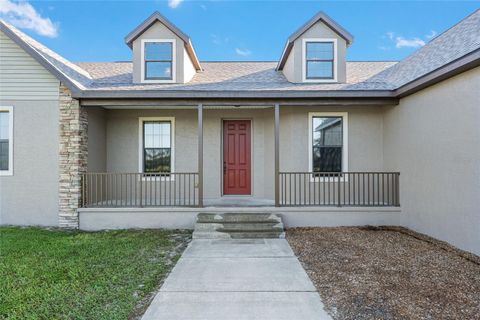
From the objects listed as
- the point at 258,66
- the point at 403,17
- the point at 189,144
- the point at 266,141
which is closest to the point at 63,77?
the point at 189,144

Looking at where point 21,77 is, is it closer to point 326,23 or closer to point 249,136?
point 249,136

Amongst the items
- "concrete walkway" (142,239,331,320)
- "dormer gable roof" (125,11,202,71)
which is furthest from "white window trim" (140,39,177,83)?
"concrete walkway" (142,239,331,320)

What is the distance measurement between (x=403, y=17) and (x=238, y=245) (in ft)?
44.4

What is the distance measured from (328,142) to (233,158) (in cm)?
278

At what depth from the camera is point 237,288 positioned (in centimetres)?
389

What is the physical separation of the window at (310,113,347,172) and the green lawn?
4.04 meters

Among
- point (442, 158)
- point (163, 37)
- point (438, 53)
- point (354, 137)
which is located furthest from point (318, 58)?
point (163, 37)

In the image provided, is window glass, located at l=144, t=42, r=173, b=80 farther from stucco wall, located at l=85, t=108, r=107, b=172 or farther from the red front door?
the red front door

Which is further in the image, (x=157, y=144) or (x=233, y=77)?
(x=233, y=77)

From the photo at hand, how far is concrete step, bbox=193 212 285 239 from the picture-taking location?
6.48 metres

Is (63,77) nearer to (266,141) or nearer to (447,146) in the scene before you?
(266,141)

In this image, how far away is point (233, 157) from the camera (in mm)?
9039

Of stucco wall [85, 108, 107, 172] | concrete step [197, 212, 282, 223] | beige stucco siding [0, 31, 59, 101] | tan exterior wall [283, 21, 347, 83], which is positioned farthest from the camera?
tan exterior wall [283, 21, 347, 83]

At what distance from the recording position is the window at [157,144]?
8812 millimetres
